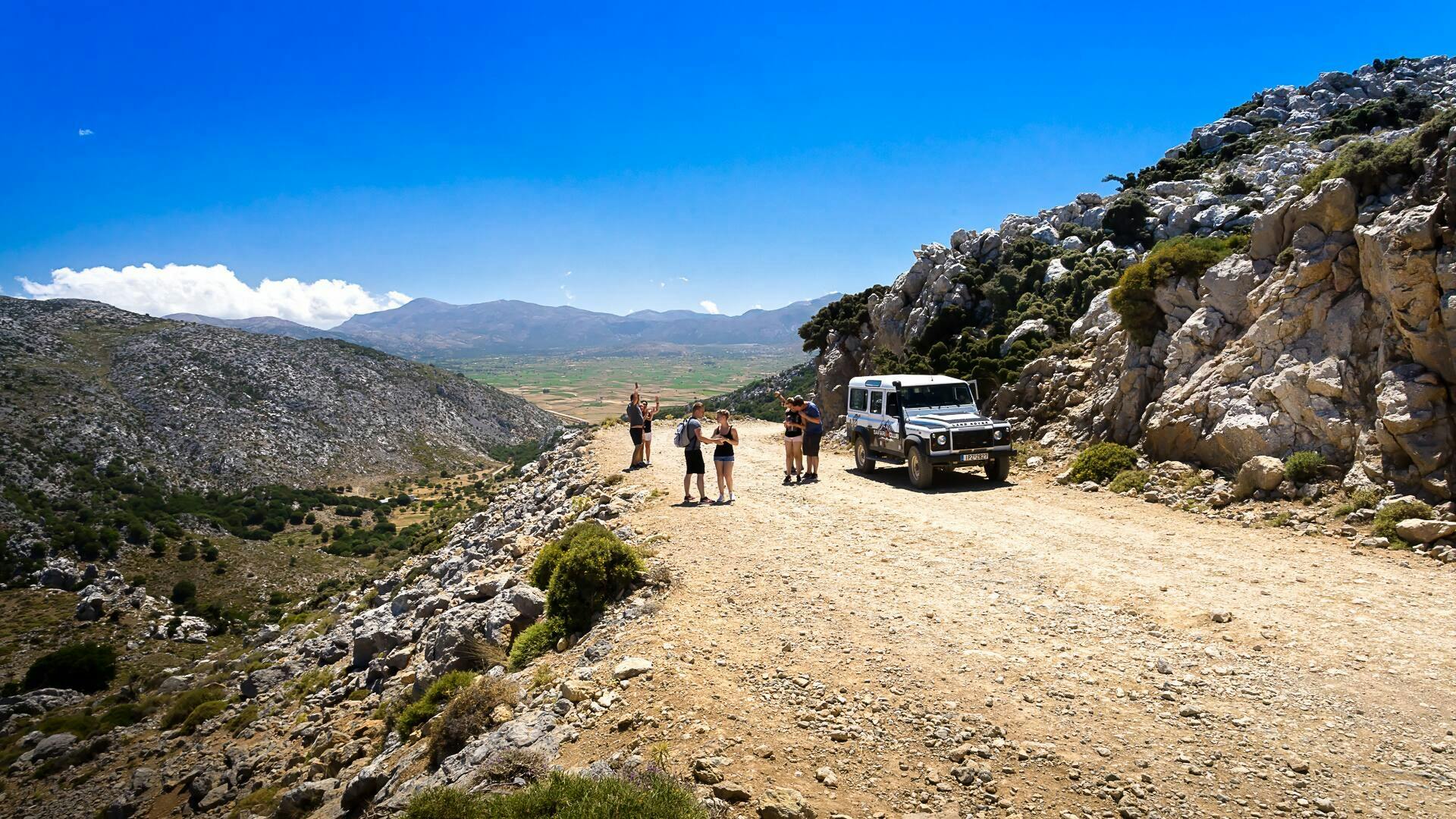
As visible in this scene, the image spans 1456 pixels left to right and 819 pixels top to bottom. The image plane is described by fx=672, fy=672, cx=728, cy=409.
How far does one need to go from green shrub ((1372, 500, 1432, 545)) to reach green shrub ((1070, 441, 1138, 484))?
5590 mm

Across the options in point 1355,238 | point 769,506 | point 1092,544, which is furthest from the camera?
point 769,506

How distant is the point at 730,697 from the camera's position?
6.12 meters

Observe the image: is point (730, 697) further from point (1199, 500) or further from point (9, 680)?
point (9, 680)

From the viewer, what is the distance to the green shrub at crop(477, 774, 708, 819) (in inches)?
171

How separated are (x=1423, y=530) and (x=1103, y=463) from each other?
6.80m

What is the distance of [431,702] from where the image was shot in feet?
26.7

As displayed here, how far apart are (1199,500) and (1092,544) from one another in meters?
4.38

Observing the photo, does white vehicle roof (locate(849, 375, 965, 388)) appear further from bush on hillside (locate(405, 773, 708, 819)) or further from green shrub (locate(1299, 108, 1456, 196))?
bush on hillside (locate(405, 773, 708, 819))

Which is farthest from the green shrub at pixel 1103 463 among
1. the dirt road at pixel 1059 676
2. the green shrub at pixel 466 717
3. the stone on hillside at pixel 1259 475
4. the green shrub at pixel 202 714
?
the green shrub at pixel 202 714

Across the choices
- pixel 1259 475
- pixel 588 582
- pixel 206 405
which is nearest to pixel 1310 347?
pixel 1259 475

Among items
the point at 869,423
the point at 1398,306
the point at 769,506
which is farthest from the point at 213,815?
the point at 1398,306

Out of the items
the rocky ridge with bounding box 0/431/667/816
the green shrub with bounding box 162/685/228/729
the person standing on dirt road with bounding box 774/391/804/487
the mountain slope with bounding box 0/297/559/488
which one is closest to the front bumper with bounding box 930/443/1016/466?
the person standing on dirt road with bounding box 774/391/804/487

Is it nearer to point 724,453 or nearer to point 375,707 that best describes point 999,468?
point 724,453

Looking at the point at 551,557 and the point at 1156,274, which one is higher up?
the point at 1156,274
